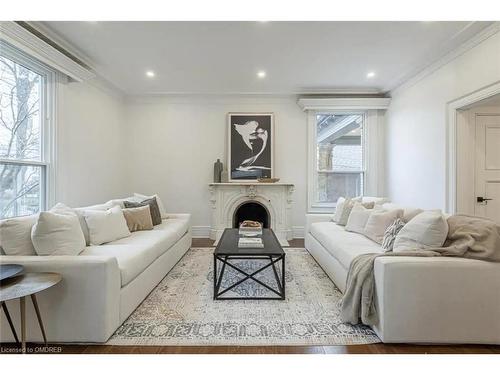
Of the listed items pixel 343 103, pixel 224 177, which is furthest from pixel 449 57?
pixel 224 177

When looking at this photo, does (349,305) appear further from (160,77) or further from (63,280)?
(160,77)

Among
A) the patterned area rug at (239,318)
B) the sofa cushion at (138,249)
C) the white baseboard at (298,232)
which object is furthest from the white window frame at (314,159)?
the sofa cushion at (138,249)

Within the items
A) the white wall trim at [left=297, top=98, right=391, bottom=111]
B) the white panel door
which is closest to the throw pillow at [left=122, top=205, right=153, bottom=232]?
the white wall trim at [left=297, top=98, right=391, bottom=111]

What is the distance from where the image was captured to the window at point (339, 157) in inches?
226

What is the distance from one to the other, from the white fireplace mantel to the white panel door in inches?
109

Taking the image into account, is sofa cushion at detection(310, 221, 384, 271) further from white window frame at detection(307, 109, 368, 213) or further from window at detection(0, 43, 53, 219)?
window at detection(0, 43, 53, 219)

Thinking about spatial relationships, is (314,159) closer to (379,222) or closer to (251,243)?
(379,222)

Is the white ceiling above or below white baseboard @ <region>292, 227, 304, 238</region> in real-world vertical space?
above

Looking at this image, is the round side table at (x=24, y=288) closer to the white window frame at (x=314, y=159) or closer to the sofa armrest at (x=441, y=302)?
the sofa armrest at (x=441, y=302)

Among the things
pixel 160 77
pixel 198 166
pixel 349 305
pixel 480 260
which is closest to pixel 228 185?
pixel 198 166

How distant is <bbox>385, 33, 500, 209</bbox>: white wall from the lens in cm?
318

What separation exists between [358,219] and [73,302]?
10.1 feet

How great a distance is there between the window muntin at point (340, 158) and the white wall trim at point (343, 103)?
0.31 m

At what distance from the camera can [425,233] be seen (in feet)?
7.25
